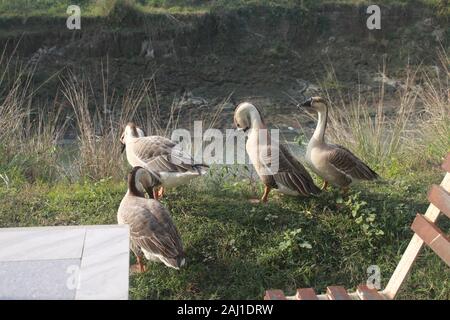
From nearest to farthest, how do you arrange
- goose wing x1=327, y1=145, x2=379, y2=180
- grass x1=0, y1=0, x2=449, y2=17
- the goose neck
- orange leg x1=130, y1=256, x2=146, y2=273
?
orange leg x1=130, y1=256, x2=146, y2=273 → goose wing x1=327, y1=145, x2=379, y2=180 → the goose neck → grass x1=0, y1=0, x2=449, y2=17

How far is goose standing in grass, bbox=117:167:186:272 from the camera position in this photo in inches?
167

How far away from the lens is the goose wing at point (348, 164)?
529cm

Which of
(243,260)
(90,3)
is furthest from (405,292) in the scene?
(90,3)

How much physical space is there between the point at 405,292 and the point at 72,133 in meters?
10.4

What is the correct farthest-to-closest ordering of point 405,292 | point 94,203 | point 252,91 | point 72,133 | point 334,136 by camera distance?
point 252,91 < point 72,133 < point 334,136 < point 94,203 < point 405,292

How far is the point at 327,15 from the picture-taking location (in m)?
20.9

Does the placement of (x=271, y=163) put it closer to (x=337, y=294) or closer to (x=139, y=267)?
(x=139, y=267)

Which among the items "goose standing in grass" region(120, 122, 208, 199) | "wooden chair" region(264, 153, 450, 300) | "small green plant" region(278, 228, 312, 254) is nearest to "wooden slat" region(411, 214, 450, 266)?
"wooden chair" region(264, 153, 450, 300)

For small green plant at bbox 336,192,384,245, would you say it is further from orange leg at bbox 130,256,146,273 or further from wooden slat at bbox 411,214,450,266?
orange leg at bbox 130,256,146,273

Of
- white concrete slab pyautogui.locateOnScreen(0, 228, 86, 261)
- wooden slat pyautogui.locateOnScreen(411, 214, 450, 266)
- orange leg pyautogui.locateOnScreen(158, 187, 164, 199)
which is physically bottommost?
orange leg pyautogui.locateOnScreen(158, 187, 164, 199)

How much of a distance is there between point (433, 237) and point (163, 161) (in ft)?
8.78

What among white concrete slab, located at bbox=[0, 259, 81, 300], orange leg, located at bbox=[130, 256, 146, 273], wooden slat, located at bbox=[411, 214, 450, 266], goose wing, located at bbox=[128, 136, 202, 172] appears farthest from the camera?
goose wing, located at bbox=[128, 136, 202, 172]

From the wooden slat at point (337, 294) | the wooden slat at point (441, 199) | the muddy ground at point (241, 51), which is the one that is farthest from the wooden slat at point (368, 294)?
the muddy ground at point (241, 51)
